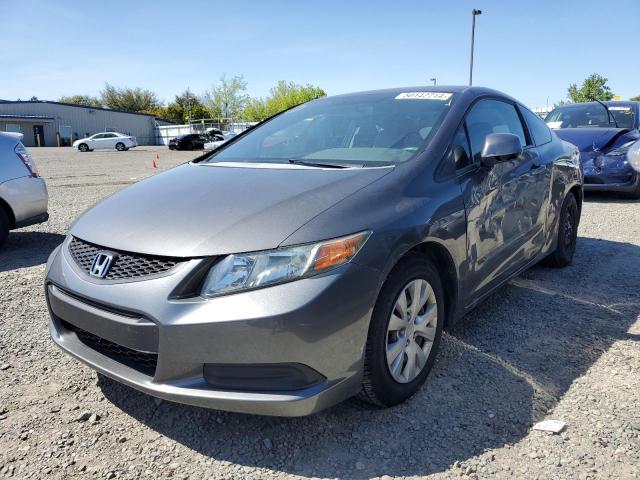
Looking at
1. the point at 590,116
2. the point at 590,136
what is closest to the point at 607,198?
the point at 590,136

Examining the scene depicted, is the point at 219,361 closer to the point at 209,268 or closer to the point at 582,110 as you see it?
the point at 209,268

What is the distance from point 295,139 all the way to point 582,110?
826cm

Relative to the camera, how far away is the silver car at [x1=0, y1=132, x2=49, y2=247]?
5.54 meters

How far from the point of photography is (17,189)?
5.59m

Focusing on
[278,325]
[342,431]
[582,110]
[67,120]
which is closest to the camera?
[278,325]

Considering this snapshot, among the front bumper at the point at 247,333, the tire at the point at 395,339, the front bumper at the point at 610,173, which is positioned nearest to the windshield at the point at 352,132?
the tire at the point at 395,339

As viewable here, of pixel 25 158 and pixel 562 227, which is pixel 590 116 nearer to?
pixel 562 227

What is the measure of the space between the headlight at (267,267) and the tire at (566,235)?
312 centimetres

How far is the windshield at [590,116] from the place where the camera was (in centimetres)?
920

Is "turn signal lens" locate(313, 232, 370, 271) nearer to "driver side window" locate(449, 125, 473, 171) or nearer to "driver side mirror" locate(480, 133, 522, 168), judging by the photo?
"driver side window" locate(449, 125, 473, 171)

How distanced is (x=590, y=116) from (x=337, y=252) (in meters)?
A: 9.14

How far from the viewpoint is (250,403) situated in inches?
76.9

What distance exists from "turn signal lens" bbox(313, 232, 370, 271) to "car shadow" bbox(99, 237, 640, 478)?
0.80m

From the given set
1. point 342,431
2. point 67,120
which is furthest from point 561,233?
point 67,120
